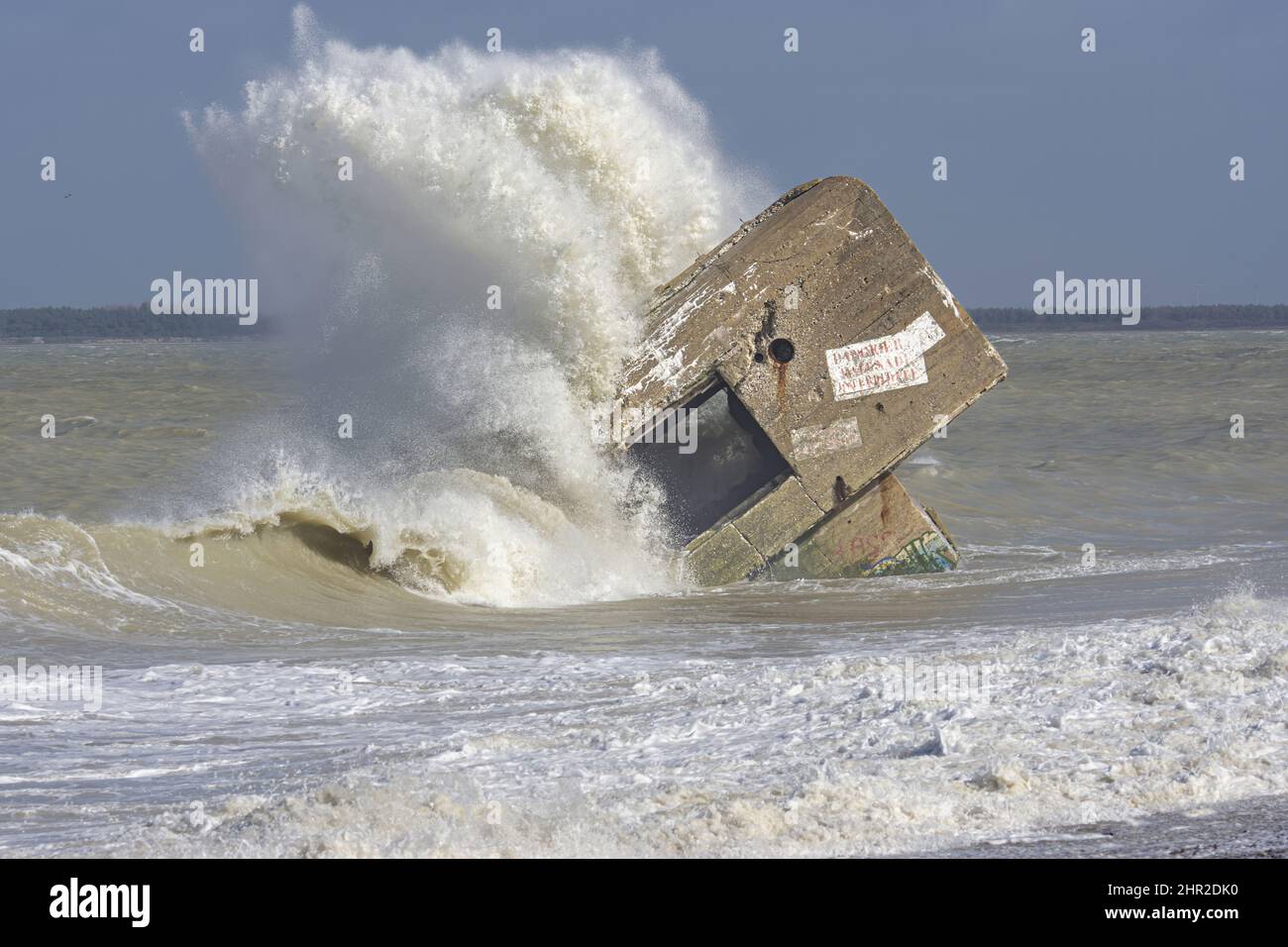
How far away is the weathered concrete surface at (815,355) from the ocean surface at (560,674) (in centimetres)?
69

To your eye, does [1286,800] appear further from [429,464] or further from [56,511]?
[56,511]

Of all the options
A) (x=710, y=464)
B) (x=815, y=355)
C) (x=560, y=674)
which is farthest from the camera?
(x=710, y=464)

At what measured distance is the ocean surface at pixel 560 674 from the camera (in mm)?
4270

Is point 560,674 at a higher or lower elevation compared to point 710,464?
lower

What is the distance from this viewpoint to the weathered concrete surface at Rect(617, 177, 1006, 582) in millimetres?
9742

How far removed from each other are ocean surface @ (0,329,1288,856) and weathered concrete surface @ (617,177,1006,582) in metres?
0.69

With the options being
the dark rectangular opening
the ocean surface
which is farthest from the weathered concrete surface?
the ocean surface

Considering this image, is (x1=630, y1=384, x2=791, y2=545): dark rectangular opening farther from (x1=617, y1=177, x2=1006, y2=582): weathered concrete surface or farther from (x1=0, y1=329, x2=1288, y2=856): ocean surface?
(x1=0, y1=329, x2=1288, y2=856): ocean surface

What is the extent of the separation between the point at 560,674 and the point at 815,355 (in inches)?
155

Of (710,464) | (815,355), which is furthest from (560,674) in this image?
(710,464)

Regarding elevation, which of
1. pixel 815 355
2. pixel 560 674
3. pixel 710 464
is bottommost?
pixel 560 674

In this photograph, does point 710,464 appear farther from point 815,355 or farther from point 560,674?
point 560,674

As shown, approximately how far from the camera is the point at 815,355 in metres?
9.84

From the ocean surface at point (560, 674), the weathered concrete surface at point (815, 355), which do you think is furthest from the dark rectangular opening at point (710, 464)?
the ocean surface at point (560, 674)
